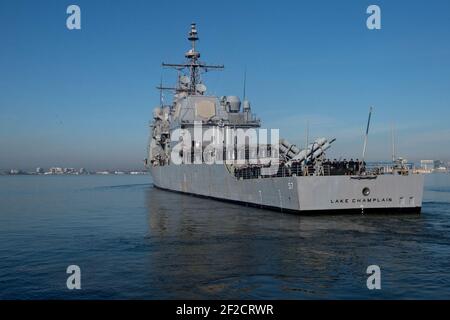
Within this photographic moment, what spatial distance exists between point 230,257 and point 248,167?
1848 centimetres

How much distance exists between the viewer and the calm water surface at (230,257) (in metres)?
10.9

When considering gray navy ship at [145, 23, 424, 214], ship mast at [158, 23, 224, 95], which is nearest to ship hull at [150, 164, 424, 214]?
gray navy ship at [145, 23, 424, 214]

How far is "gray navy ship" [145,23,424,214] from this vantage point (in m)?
24.5

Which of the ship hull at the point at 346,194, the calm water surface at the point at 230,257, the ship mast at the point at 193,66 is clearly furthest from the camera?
the ship mast at the point at 193,66

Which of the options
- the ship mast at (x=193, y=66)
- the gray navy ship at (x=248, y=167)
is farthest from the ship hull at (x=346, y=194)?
the ship mast at (x=193, y=66)

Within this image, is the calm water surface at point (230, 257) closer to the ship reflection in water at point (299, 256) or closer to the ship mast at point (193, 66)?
the ship reflection in water at point (299, 256)

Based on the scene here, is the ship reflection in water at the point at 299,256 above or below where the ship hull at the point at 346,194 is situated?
below

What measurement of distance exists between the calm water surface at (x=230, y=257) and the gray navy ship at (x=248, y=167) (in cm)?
130

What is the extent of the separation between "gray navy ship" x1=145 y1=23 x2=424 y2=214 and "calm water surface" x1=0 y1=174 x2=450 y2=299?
1300mm

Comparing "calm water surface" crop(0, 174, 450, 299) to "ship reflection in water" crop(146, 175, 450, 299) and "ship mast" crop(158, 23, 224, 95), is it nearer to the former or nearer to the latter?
"ship reflection in water" crop(146, 175, 450, 299)

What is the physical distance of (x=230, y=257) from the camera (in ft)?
47.9

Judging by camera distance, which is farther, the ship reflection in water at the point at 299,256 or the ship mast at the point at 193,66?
the ship mast at the point at 193,66

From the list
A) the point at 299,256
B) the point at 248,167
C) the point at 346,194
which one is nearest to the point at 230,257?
the point at 299,256

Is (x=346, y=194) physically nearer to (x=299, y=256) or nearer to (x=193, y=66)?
(x=299, y=256)
